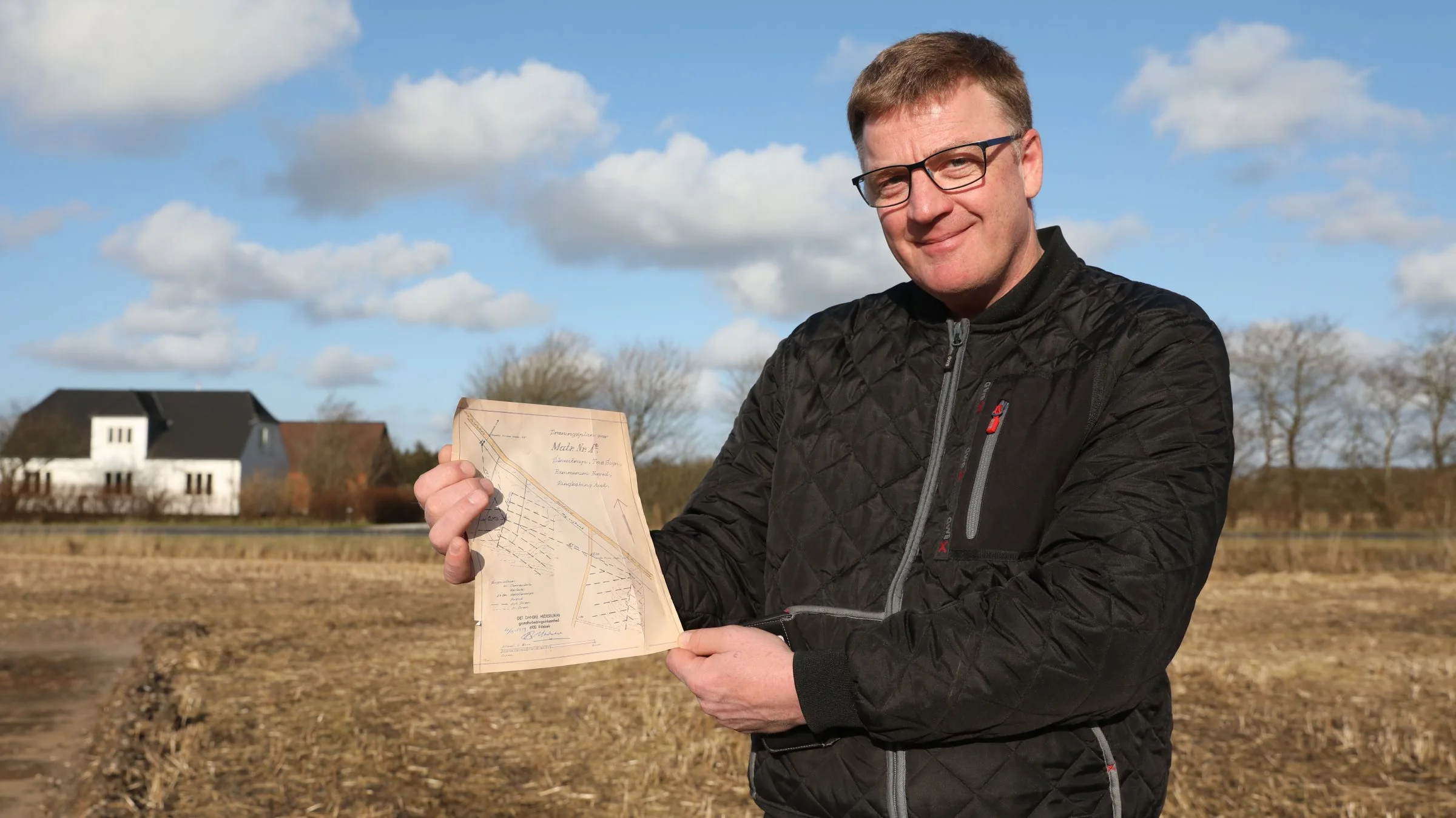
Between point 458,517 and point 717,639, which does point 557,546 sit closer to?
point 458,517

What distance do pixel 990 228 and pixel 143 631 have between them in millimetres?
13377

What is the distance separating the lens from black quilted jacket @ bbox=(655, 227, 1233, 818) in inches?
67.9

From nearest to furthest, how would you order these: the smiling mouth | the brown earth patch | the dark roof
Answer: the smiling mouth, the brown earth patch, the dark roof

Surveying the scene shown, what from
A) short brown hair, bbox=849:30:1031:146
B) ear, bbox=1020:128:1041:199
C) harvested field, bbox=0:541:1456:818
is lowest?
harvested field, bbox=0:541:1456:818

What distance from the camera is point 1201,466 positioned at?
1806mm

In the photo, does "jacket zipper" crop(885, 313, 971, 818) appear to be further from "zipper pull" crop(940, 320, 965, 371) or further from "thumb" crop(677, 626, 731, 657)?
"thumb" crop(677, 626, 731, 657)

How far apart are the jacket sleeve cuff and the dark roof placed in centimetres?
6902

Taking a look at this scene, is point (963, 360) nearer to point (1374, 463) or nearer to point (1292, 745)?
point (1292, 745)

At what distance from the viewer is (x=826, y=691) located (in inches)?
72.0

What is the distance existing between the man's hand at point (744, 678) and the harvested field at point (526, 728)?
4407mm

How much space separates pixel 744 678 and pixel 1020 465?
1.97 ft

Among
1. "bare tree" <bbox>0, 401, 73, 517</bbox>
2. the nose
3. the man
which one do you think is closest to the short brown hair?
the man

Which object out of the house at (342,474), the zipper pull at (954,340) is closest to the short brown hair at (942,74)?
the zipper pull at (954,340)

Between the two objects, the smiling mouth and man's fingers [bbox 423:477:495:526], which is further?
the smiling mouth
